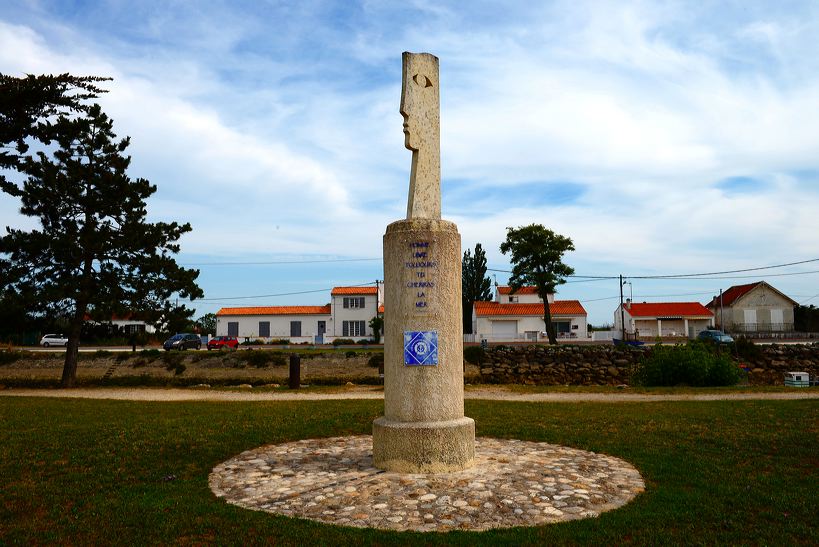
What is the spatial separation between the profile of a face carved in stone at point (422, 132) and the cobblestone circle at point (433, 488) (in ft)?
10.4

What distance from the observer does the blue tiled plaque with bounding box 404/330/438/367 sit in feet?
24.4

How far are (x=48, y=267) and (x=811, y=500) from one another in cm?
2318

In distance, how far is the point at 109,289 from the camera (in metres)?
22.3

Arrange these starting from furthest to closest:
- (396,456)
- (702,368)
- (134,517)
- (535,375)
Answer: (535,375) < (702,368) < (396,456) < (134,517)

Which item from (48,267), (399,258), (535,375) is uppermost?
(48,267)

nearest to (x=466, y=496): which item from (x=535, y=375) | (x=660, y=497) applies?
(x=660, y=497)

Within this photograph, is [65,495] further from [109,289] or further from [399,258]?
[109,289]

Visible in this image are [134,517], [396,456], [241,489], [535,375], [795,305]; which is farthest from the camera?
[795,305]

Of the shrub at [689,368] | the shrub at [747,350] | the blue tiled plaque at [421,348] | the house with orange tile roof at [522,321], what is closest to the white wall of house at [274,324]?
the house with orange tile roof at [522,321]

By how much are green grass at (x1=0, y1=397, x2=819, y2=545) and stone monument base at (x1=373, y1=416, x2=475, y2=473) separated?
2039 mm

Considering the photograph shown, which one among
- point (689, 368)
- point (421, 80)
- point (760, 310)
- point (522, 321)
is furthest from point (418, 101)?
point (760, 310)

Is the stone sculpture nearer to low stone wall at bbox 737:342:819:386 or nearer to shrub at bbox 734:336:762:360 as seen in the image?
low stone wall at bbox 737:342:819:386

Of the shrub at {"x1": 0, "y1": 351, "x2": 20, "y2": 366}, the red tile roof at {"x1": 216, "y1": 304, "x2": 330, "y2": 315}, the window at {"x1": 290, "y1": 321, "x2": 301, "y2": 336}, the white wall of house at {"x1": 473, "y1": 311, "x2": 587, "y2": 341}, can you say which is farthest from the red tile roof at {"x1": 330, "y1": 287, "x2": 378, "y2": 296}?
the shrub at {"x1": 0, "y1": 351, "x2": 20, "y2": 366}

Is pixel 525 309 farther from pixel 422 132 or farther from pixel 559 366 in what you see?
pixel 422 132
